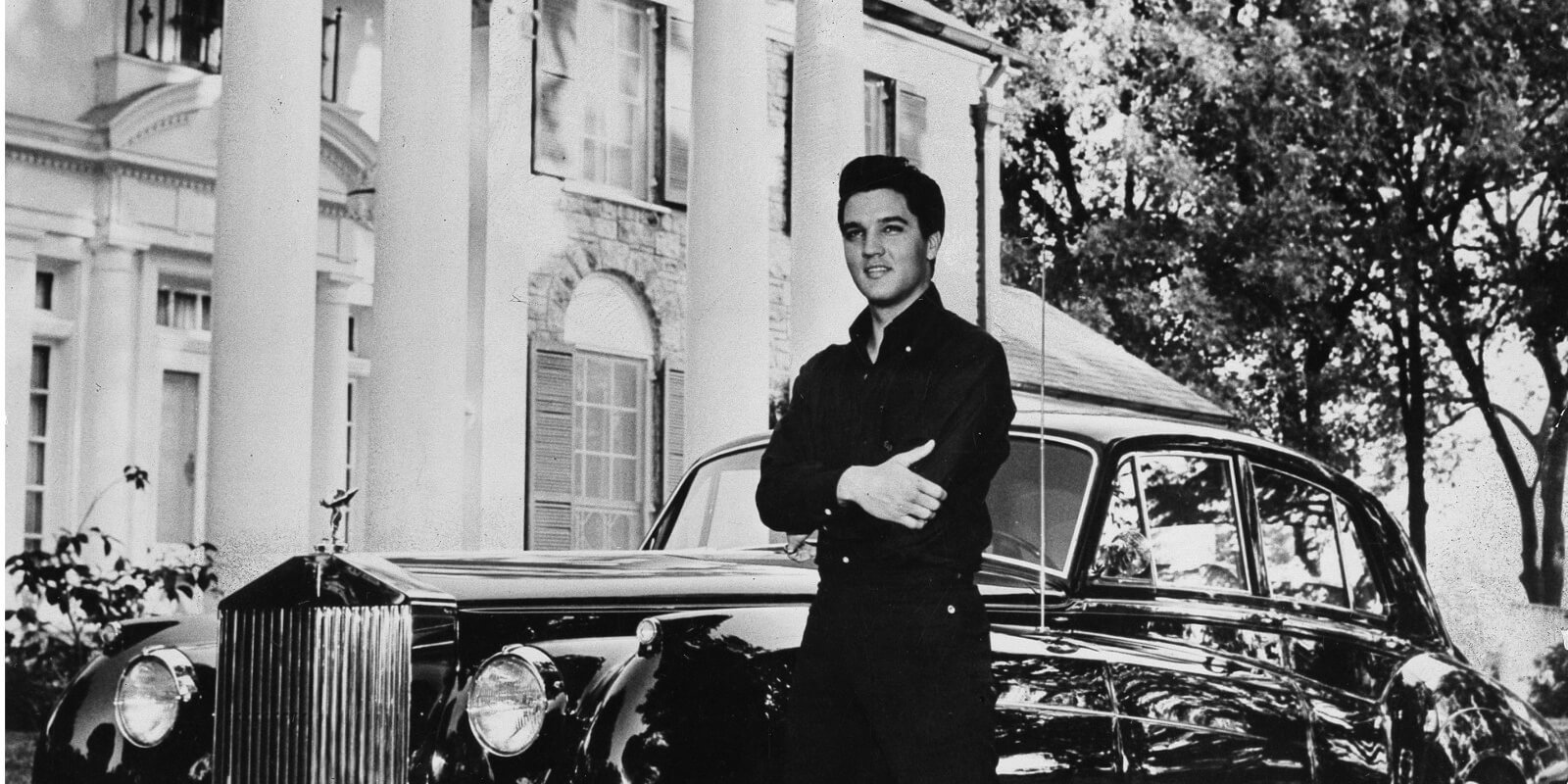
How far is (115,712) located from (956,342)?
1871 mm

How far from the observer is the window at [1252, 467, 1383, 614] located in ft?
14.2

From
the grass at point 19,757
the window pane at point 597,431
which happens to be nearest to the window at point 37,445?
the grass at point 19,757

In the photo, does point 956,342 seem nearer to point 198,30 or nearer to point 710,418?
point 710,418

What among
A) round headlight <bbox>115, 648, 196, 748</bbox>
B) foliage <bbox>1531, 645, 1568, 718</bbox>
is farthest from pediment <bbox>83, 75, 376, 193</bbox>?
foliage <bbox>1531, 645, 1568, 718</bbox>

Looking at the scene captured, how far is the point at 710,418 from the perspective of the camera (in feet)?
32.7

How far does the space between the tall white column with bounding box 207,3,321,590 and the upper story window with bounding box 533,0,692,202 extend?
2.94m

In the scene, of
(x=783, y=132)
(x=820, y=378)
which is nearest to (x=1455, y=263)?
(x=783, y=132)

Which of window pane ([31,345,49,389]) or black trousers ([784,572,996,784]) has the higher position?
window pane ([31,345,49,389])

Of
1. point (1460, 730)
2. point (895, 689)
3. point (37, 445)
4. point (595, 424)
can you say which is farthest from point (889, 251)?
point (595, 424)

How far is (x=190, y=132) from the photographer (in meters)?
9.79

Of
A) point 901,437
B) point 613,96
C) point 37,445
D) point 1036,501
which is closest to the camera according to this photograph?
point 901,437

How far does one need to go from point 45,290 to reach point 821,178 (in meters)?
4.30

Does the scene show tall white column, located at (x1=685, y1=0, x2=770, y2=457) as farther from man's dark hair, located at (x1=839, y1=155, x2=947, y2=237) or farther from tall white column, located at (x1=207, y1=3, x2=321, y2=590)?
man's dark hair, located at (x1=839, y1=155, x2=947, y2=237)

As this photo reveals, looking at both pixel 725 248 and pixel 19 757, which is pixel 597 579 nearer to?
pixel 19 757
